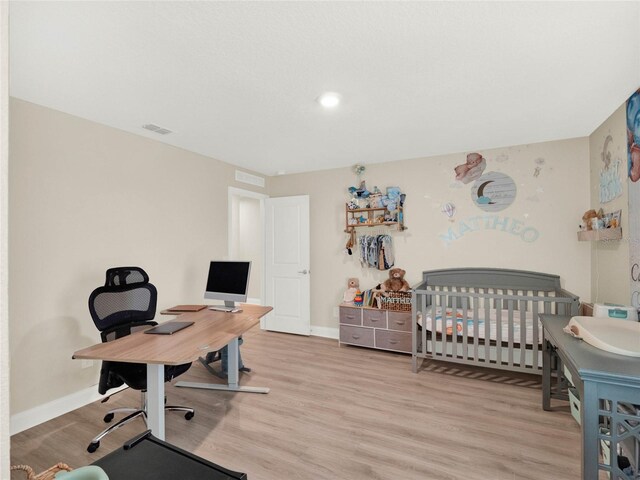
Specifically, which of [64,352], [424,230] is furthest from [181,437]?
[424,230]

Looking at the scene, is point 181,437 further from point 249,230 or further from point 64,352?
point 249,230

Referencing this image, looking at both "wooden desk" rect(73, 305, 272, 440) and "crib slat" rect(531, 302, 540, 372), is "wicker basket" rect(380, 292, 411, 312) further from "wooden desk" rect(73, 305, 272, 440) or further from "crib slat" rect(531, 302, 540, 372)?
"wooden desk" rect(73, 305, 272, 440)

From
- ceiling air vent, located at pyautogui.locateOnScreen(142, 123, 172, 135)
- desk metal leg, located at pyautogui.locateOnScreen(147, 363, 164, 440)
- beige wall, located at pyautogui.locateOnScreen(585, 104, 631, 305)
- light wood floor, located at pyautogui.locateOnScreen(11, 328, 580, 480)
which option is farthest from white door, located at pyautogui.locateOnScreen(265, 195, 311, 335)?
beige wall, located at pyautogui.locateOnScreen(585, 104, 631, 305)

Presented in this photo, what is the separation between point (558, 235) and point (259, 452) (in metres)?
3.49

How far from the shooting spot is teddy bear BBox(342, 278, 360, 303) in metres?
4.17

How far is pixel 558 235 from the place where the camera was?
3.32 m

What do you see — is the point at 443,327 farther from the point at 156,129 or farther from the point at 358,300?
the point at 156,129

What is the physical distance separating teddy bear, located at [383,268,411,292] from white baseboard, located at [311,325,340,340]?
1000 millimetres

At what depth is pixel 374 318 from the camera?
12.5ft

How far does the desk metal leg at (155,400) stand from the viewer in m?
1.80

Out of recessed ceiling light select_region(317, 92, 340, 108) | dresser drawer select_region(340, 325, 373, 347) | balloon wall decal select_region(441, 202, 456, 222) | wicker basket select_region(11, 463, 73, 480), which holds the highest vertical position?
recessed ceiling light select_region(317, 92, 340, 108)

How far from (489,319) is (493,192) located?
1475 millimetres

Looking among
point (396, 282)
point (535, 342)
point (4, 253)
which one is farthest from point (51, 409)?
point (535, 342)

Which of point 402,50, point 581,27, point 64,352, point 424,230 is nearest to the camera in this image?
point 581,27
